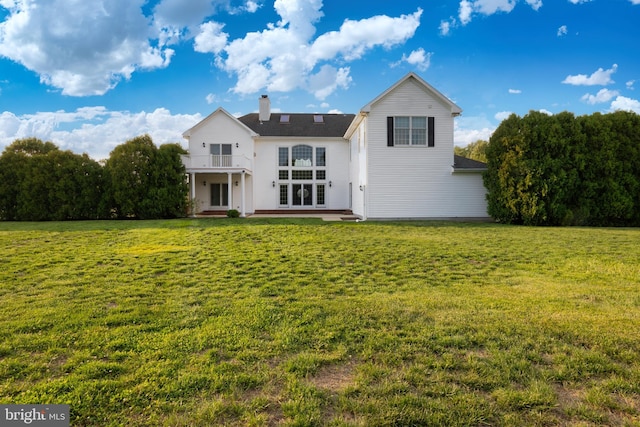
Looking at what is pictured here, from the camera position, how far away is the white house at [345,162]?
1719 cm

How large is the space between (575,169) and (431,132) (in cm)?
643

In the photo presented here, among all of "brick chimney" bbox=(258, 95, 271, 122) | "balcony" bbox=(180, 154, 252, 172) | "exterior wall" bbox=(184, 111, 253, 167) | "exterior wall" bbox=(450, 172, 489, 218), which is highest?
"brick chimney" bbox=(258, 95, 271, 122)

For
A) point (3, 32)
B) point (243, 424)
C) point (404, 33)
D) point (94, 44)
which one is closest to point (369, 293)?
point (243, 424)

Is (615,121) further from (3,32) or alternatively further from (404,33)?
(3,32)

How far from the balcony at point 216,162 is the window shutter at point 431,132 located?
11.3 m

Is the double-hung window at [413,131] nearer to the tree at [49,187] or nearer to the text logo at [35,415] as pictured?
the tree at [49,187]

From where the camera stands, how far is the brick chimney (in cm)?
2631

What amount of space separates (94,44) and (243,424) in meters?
14.9

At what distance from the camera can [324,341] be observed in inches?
137

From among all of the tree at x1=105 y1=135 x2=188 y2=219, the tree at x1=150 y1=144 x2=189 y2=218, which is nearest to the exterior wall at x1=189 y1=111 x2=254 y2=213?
the tree at x1=150 y1=144 x2=189 y2=218

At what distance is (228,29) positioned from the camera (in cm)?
1730

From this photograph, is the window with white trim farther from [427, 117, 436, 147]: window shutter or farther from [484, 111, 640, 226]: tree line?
[484, 111, 640, 226]: tree line

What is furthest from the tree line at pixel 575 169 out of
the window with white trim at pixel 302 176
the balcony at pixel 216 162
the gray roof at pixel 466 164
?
the balcony at pixel 216 162

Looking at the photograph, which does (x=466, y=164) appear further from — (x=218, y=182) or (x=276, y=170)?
(x=218, y=182)
